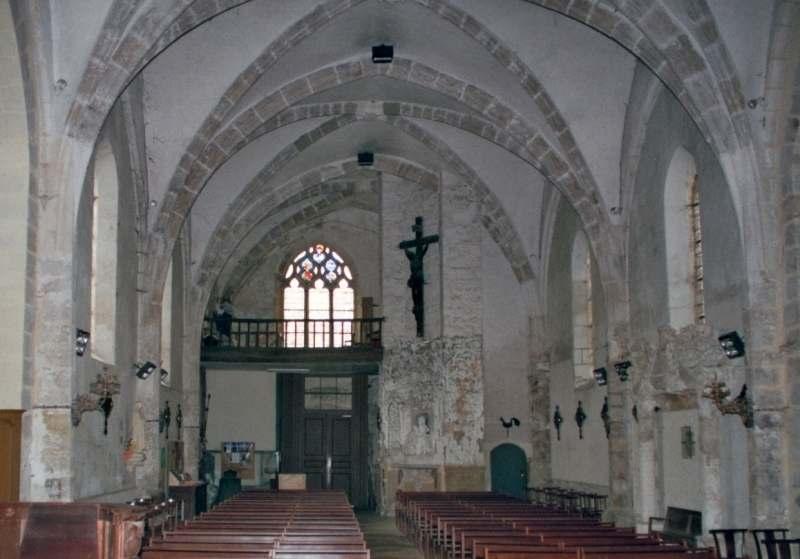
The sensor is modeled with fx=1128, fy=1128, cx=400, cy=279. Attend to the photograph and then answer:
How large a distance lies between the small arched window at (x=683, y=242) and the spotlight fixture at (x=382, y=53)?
18.2 ft

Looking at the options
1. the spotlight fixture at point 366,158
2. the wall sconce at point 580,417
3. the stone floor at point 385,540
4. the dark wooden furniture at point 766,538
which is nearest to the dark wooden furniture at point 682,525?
the dark wooden furniture at point 766,538

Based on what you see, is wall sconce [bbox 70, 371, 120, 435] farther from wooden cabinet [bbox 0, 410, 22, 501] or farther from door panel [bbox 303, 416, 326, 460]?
door panel [bbox 303, 416, 326, 460]

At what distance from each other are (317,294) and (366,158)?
249 inches

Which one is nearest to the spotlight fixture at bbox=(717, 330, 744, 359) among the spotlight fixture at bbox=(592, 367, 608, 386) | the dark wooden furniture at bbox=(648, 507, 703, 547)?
the dark wooden furniture at bbox=(648, 507, 703, 547)

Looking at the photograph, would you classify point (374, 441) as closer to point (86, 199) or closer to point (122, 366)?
point (122, 366)

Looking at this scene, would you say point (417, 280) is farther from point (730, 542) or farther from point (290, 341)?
point (730, 542)

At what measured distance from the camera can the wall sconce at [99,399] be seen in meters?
14.4

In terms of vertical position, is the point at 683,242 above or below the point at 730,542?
above

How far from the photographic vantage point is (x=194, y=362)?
84.5 feet

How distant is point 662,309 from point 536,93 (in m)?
4.26

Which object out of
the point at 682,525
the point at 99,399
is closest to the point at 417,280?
the point at 682,525

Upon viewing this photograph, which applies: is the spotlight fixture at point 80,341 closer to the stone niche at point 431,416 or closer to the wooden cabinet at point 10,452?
the wooden cabinet at point 10,452

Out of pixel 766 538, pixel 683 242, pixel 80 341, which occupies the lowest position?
pixel 766 538

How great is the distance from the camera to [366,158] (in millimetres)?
26953
